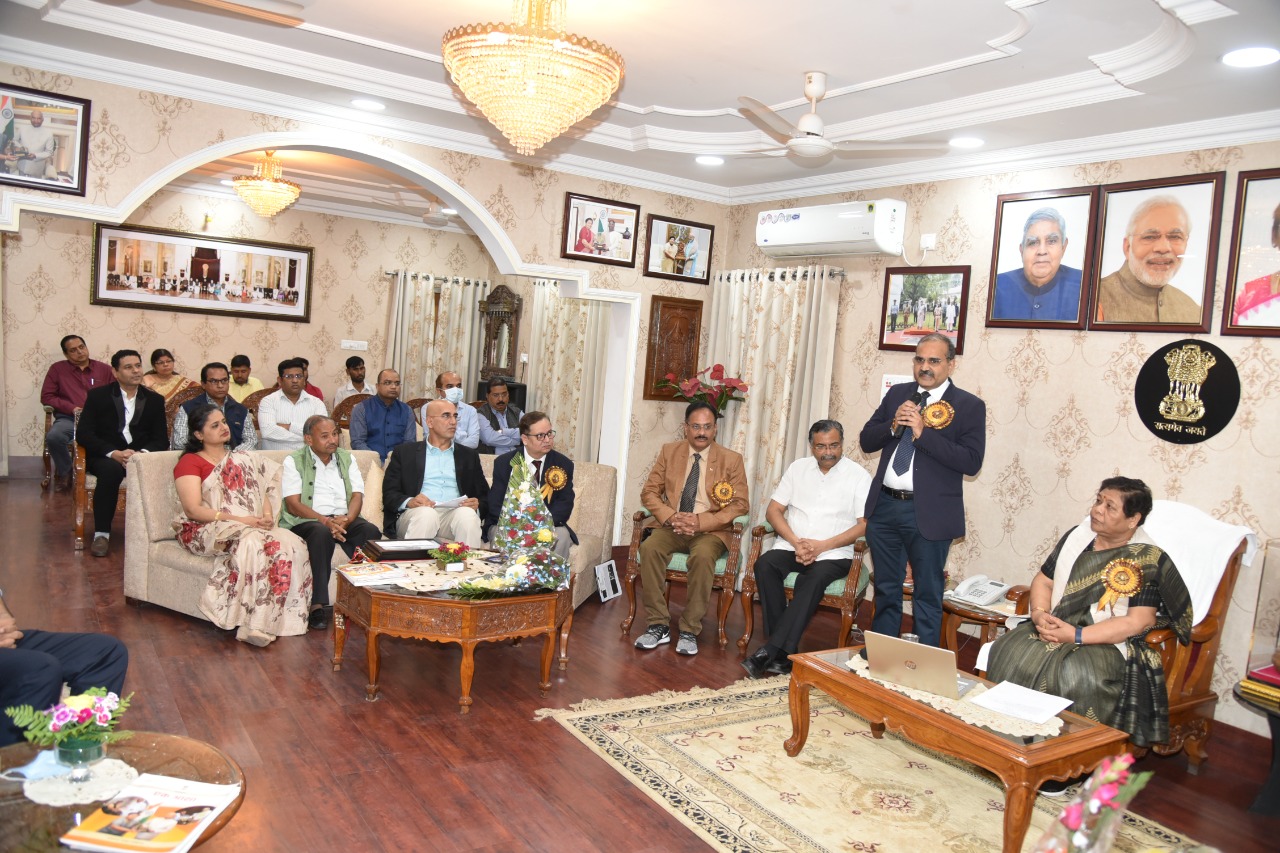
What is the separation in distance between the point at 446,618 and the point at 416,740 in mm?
493

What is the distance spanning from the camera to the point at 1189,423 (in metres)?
4.38

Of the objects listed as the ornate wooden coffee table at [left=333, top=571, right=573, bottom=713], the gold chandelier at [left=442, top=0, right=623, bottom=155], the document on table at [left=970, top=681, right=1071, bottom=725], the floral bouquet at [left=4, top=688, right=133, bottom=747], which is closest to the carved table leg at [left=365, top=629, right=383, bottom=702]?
the ornate wooden coffee table at [left=333, top=571, right=573, bottom=713]

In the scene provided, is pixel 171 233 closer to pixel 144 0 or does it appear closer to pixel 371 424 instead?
pixel 371 424

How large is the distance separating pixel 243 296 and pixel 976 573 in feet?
26.4

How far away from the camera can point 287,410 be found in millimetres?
7266

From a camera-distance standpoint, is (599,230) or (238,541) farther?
(599,230)

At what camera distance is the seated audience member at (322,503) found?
190 inches

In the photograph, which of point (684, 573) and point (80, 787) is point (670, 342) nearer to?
point (684, 573)

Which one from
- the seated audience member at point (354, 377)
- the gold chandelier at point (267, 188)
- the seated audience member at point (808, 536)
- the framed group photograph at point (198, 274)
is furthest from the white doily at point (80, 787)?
the framed group photograph at point (198, 274)

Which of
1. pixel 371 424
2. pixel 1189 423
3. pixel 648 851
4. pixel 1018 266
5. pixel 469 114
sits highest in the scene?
pixel 469 114

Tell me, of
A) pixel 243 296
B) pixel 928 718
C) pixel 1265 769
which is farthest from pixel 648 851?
pixel 243 296

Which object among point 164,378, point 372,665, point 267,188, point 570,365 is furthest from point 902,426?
point 164,378

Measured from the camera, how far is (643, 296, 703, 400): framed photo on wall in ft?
22.3

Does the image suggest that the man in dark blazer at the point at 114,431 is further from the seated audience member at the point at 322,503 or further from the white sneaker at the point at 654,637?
the white sneaker at the point at 654,637
